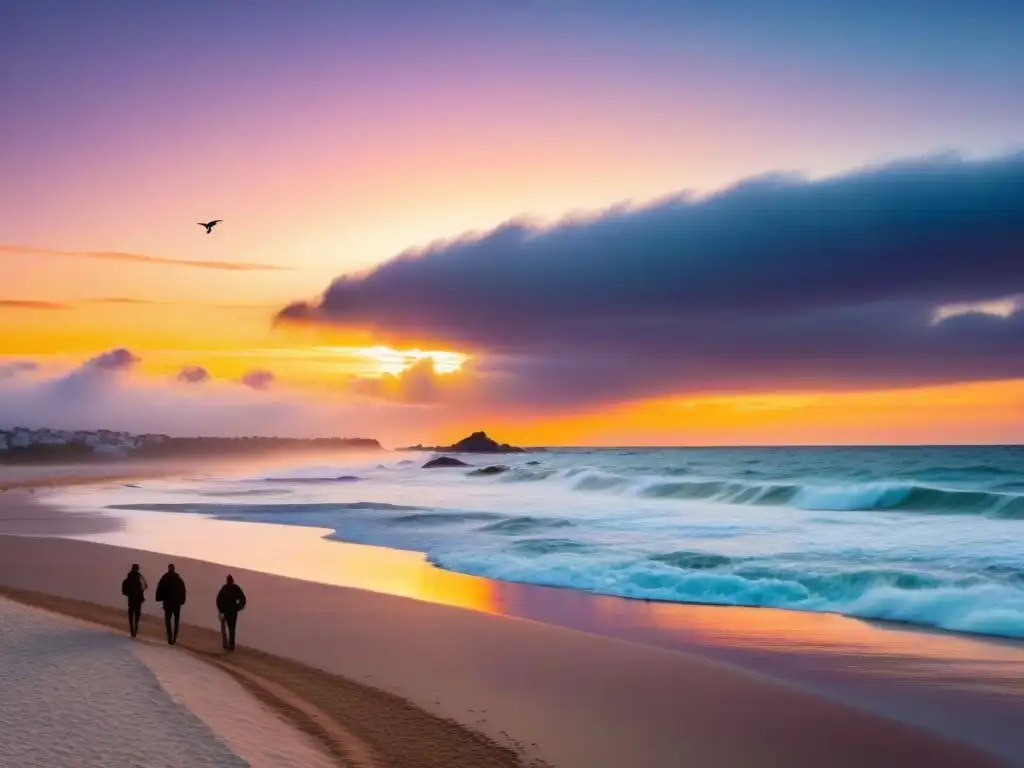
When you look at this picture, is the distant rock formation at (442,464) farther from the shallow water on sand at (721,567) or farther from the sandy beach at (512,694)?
the sandy beach at (512,694)

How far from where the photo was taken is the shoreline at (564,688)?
38.8 ft

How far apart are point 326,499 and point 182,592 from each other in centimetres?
4748

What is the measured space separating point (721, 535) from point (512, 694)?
24331 millimetres

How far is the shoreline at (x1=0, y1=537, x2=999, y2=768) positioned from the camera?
11820mm

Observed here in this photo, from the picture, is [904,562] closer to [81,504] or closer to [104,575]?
[104,575]

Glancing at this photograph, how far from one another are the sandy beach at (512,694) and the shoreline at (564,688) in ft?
0.11

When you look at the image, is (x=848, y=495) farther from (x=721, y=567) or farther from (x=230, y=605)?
(x=230, y=605)

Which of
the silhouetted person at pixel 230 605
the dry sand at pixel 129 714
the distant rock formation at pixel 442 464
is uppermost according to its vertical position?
the silhouetted person at pixel 230 605

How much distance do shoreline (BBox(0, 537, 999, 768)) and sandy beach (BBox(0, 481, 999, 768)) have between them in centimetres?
3

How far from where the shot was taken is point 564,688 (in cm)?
1453

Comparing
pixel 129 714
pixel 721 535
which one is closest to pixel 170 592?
pixel 129 714

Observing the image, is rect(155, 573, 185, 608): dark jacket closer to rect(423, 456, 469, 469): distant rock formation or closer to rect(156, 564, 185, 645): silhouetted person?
rect(156, 564, 185, 645): silhouetted person

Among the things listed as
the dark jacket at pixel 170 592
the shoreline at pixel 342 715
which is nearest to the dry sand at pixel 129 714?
the shoreline at pixel 342 715

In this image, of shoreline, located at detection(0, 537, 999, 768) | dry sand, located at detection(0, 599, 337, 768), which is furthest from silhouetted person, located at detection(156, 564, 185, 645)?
shoreline, located at detection(0, 537, 999, 768)
